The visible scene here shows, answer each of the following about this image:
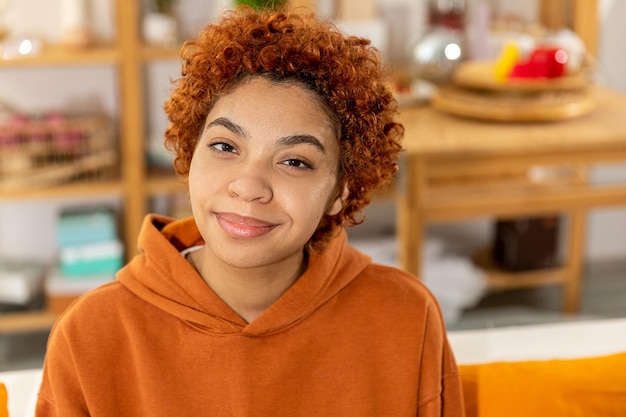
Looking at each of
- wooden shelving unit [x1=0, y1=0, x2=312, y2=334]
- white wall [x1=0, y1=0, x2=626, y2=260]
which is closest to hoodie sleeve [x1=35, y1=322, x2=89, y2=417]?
wooden shelving unit [x1=0, y1=0, x2=312, y2=334]

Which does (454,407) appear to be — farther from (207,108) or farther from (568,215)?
(568,215)

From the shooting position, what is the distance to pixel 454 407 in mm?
1423

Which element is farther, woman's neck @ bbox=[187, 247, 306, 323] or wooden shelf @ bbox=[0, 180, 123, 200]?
wooden shelf @ bbox=[0, 180, 123, 200]

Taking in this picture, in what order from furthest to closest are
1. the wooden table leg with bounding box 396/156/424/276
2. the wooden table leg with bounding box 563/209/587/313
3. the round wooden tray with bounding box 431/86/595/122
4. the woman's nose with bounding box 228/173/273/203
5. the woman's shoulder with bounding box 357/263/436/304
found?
the wooden table leg with bounding box 563/209/587/313
the round wooden tray with bounding box 431/86/595/122
the wooden table leg with bounding box 396/156/424/276
the woman's shoulder with bounding box 357/263/436/304
the woman's nose with bounding box 228/173/273/203

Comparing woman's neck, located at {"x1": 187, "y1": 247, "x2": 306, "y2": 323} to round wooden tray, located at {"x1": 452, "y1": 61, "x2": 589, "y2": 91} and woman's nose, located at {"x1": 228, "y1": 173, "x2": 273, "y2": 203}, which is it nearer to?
woman's nose, located at {"x1": 228, "y1": 173, "x2": 273, "y2": 203}

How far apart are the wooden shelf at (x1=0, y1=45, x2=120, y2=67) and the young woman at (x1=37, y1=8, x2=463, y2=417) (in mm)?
1441

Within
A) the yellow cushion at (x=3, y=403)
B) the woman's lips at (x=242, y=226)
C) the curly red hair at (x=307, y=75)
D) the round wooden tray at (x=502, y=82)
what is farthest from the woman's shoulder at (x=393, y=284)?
the round wooden tray at (x=502, y=82)

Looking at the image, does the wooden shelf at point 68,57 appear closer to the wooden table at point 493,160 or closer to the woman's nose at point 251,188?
the wooden table at point 493,160

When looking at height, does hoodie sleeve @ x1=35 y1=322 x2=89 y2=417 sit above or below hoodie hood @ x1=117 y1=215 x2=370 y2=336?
below

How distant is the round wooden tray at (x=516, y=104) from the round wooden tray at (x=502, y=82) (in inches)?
1.0

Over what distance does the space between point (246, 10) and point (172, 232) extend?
1.17 feet

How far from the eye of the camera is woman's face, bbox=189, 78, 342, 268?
4.06 ft

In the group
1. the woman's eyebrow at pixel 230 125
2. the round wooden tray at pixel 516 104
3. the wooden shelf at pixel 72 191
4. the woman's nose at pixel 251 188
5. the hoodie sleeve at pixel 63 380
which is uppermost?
the woman's eyebrow at pixel 230 125

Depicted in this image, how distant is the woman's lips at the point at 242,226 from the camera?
124 centimetres
